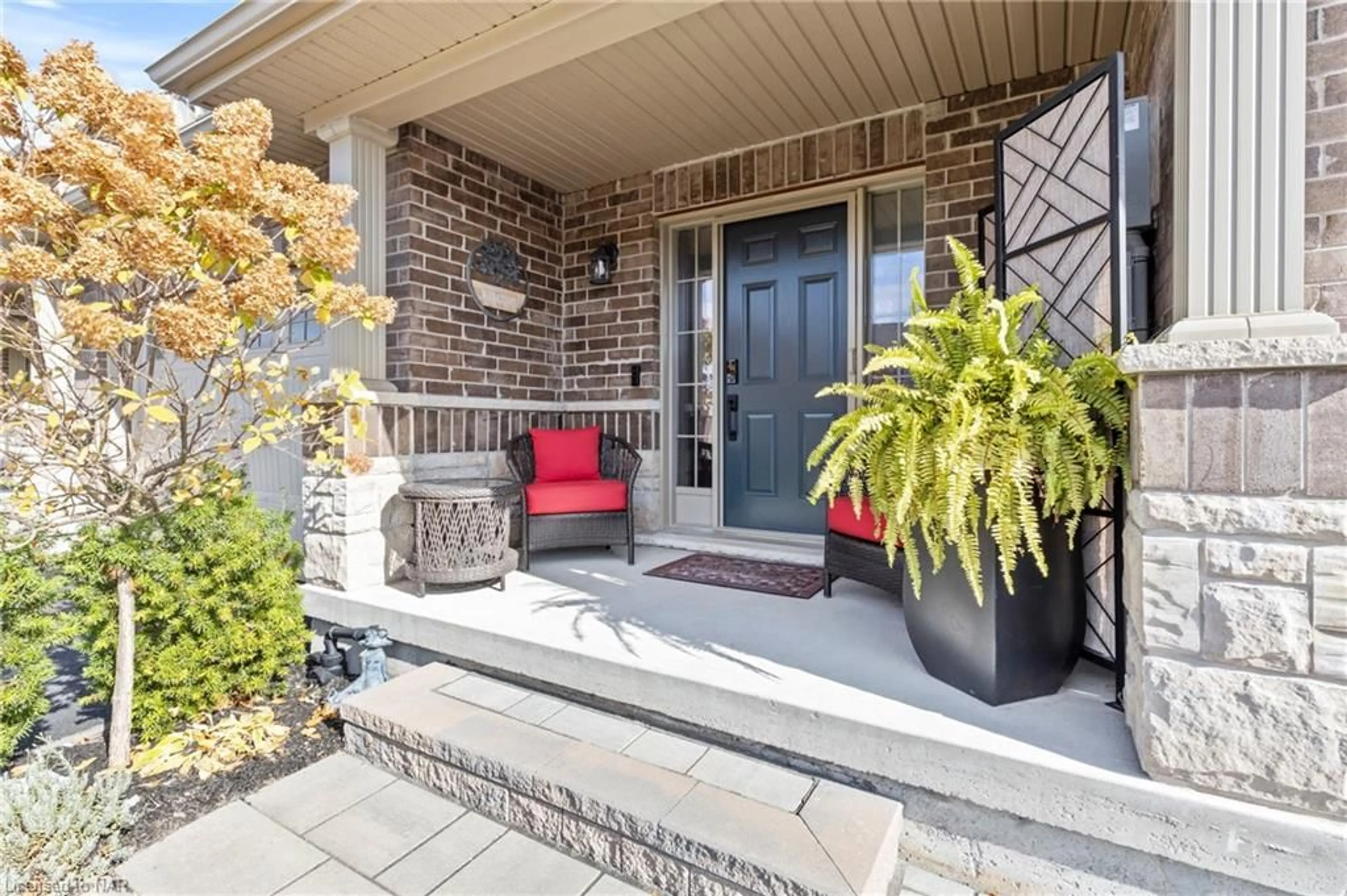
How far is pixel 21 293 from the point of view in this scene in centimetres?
202

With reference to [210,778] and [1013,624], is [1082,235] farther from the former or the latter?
[210,778]

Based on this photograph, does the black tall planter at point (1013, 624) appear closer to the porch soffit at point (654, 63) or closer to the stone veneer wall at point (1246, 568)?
the stone veneer wall at point (1246, 568)

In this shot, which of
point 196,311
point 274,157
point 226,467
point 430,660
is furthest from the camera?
point 274,157

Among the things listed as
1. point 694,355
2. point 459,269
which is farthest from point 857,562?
point 459,269

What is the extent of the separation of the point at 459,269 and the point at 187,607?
2185mm

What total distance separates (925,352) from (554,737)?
1.55 metres

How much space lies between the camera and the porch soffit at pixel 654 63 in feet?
8.01

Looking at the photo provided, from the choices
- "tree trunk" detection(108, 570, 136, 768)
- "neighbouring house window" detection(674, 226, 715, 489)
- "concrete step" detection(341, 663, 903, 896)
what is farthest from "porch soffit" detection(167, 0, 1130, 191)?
"concrete step" detection(341, 663, 903, 896)

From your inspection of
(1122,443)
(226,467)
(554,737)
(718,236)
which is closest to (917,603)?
(1122,443)

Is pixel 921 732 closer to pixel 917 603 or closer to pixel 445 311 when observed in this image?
pixel 917 603

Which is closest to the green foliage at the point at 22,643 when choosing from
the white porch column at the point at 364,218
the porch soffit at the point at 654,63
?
the white porch column at the point at 364,218

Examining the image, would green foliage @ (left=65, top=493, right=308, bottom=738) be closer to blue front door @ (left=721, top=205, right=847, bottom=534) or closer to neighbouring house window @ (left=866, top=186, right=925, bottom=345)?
blue front door @ (left=721, top=205, right=847, bottom=534)

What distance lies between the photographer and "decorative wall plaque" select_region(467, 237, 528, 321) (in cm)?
365

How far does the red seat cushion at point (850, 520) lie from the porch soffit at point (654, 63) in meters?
1.97
